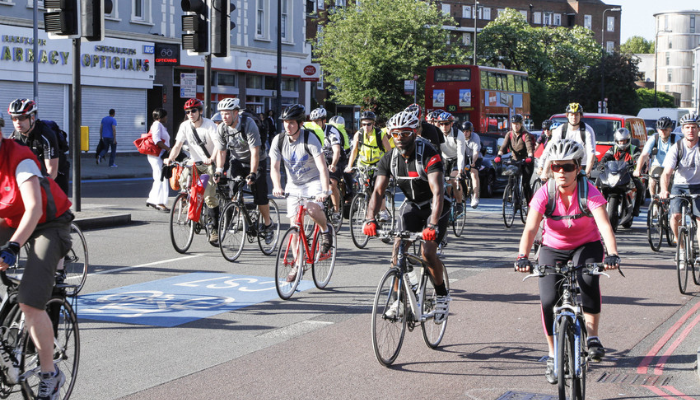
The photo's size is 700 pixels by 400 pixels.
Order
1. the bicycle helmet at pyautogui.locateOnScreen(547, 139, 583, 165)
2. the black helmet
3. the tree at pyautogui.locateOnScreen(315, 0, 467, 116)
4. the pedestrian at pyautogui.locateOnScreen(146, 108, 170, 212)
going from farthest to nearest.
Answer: the tree at pyautogui.locateOnScreen(315, 0, 467, 116), the pedestrian at pyautogui.locateOnScreen(146, 108, 170, 212), the black helmet, the bicycle helmet at pyautogui.locateOnScreen(547, 139, 583, 165)

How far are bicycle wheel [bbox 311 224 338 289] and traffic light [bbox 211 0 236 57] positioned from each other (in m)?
6.14

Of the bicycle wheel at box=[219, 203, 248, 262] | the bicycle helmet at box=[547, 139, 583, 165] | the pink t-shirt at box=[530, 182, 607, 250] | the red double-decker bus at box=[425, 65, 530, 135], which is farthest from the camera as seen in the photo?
the red double-decker bus at box=[425, 65, 530, 135]

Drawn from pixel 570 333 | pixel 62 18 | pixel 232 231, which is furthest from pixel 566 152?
pixel 62 18

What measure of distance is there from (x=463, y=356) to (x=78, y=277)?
4.27 metres

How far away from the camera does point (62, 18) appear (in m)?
12.6

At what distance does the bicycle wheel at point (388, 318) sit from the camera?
19.2 ft

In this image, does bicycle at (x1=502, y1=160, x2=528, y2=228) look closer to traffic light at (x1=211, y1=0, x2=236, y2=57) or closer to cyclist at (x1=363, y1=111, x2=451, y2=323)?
traffic light at (x1=211, y1=0, x2=236, y2=57)

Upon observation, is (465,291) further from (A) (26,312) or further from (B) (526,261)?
(A) (26,312)

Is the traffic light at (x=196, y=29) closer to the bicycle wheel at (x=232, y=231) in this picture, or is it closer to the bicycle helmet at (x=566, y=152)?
the bicycle wheel at (x=232, y=231)

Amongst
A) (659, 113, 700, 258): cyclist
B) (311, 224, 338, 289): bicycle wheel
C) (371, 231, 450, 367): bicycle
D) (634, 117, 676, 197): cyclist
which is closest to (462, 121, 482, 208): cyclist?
(634, 117, 676, 197): cyclist

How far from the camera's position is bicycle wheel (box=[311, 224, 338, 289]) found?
28.9 feet

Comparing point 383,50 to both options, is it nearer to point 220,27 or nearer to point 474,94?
point 474,94

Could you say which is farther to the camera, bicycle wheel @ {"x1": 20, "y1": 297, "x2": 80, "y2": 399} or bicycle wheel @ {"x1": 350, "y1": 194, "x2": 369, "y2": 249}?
bicycle wheel @ {"x1": 350, "y1": 194, "x2": 369, "y2": 249}

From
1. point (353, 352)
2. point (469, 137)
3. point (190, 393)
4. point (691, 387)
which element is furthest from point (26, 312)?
point (469, 137)
